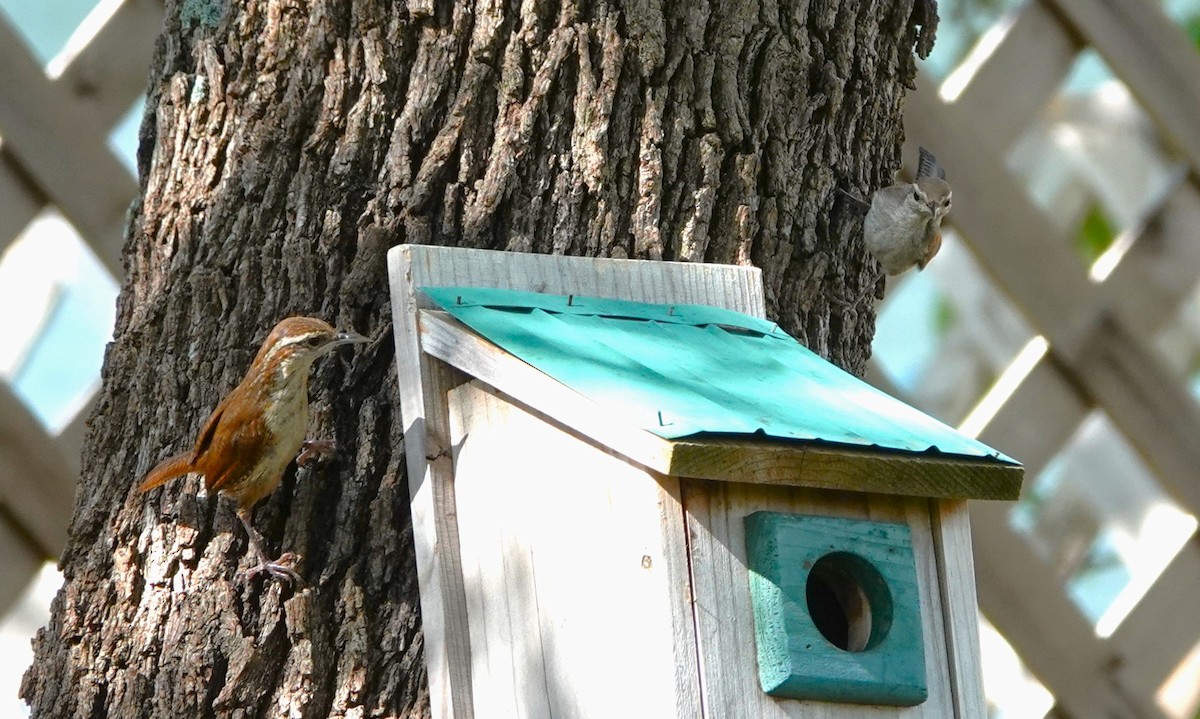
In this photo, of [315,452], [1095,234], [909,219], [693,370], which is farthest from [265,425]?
[1095,234]

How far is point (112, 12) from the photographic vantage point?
3018 millimetres

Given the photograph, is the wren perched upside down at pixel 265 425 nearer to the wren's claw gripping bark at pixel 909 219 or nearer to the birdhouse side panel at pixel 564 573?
the birdhouse side panel at pixel 564 573

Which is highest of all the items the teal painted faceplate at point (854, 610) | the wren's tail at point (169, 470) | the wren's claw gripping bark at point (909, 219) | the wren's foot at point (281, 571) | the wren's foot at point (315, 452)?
the wren's claw gripping bark at point (909, 219)

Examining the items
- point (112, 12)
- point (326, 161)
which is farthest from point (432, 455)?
point (112, 12)

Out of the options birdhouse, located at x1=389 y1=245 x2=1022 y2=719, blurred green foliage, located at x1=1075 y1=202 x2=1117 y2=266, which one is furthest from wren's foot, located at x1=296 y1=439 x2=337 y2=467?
blurred green foliage, located at x1=1075 y1=202 x2=1117 y2=266

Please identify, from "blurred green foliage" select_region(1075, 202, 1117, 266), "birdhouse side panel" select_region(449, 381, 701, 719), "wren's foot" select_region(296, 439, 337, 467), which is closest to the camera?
"birdhouse side panel" select_region(449, 381, 701, 719)

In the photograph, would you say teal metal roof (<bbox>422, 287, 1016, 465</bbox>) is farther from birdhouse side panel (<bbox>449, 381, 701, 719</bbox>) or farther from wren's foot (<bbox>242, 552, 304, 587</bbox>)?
wren's foot (<bbox>242, 552, 304, 587</bbox>)

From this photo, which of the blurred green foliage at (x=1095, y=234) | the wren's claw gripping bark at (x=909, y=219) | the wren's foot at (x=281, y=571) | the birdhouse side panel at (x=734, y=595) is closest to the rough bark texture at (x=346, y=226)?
the wren's foot at (x=281, y=571)

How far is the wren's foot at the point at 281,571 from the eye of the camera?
72.0 inches

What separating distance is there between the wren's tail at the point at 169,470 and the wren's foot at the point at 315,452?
13 cm

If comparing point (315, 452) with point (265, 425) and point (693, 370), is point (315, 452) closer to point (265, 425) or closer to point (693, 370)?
point (265, 425)

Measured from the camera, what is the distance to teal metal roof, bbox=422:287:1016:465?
1.59 meters

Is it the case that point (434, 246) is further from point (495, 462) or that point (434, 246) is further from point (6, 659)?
point (6, 659)

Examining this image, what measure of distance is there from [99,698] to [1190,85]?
2.77 meters
